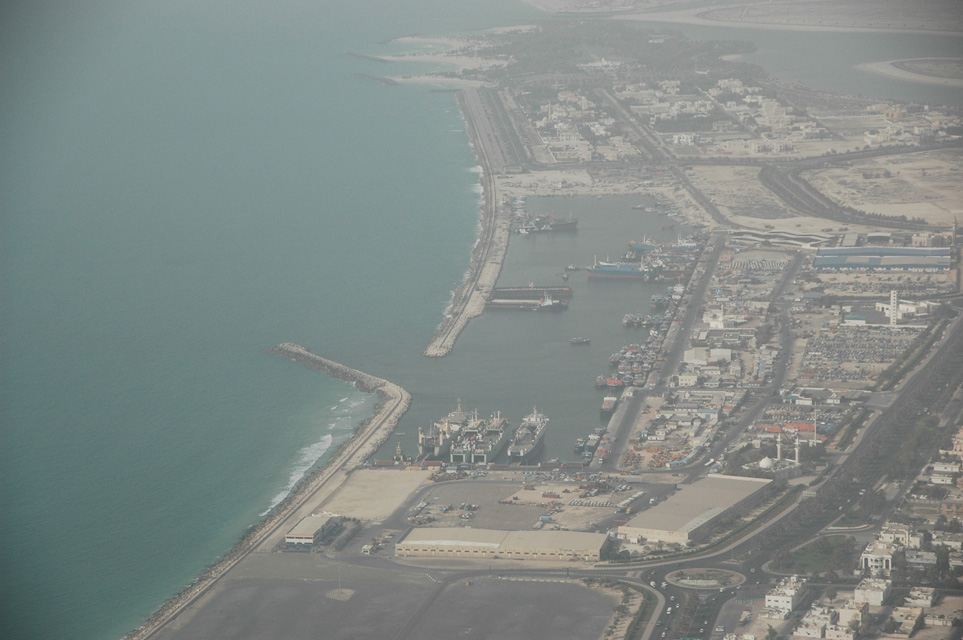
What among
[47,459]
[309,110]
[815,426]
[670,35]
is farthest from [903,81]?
[47,459]

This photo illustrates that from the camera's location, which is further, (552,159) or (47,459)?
(552,159)

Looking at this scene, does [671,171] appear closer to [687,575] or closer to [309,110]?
[309,110]

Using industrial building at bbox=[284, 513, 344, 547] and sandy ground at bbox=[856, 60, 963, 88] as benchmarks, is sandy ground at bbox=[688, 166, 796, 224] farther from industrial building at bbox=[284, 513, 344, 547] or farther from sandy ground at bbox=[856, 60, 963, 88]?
industrial building at bbox=[284, 513, 344, 547]

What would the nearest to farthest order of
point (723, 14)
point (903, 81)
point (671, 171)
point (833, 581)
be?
point (833, 581) → point (671, 171) → point (903, 81) → point (723, 14)

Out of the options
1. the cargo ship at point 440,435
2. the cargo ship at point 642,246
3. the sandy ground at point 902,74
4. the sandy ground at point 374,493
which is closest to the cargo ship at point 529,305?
the cargo ship at point 642,246

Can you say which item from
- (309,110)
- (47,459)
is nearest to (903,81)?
(309,110)

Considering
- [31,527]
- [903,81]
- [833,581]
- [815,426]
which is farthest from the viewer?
A: [903,81]

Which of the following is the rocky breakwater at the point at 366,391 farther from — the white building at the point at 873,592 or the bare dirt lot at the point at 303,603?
the white building at the point at 873,592
